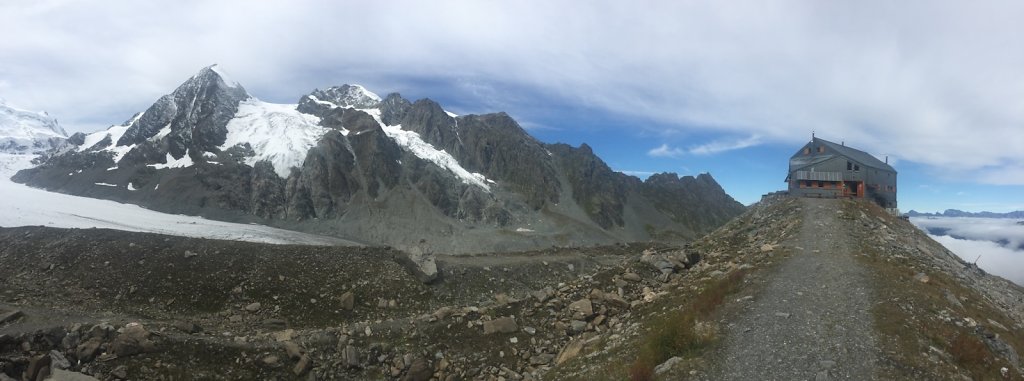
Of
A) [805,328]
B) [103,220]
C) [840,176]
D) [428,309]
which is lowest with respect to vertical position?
[428,309]

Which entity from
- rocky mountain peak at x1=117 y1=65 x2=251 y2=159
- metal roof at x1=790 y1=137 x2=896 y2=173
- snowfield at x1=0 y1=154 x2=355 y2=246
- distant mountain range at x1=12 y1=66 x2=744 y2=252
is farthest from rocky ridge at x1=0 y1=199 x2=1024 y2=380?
rocky mountain peak at x1=117 y1=65 x2=251 y2=159

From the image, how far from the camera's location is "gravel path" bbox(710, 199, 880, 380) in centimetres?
1251

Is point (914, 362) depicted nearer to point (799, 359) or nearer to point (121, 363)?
point (799, 359)

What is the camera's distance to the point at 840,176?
43.9 meters

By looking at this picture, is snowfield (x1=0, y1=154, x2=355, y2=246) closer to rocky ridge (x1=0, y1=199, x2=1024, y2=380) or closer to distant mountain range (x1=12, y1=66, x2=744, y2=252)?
distant mountain range (x1=12, y1=66, x2=744, y2=252)

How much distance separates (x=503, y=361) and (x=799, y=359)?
41.1 ft

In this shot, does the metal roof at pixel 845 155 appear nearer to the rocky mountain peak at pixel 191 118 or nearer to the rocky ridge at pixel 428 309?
the rocky ridge at pixel 428 309

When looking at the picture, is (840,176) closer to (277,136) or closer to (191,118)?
(277,136)

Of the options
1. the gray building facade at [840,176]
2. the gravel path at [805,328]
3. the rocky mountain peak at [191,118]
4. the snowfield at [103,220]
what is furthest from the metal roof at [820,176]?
the rocky mountain peak at [191,118]

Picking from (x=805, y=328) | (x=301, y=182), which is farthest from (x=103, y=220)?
(x=805, y=328)

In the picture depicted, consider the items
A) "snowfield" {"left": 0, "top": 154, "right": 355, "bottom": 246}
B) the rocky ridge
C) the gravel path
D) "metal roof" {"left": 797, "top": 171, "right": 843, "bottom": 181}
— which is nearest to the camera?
the gravel path

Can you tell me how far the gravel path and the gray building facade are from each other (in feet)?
82.5

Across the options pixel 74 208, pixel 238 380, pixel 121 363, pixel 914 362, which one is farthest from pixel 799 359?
pixel 74 208

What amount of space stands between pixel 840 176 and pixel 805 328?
37.2 meters
